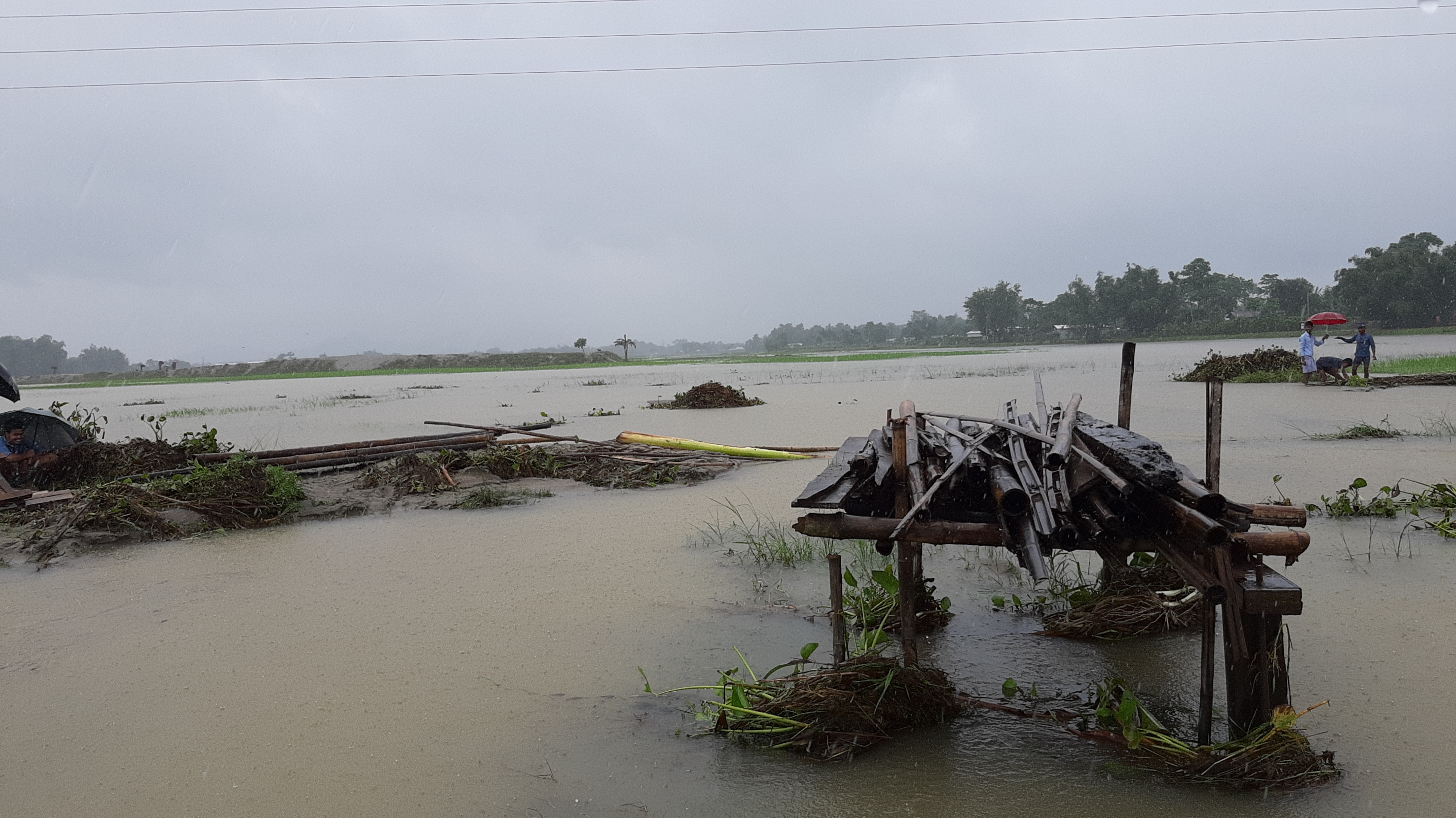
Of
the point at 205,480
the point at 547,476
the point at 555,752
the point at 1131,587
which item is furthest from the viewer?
the point at 547,476

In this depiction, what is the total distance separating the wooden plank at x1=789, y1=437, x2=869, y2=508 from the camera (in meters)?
3.35

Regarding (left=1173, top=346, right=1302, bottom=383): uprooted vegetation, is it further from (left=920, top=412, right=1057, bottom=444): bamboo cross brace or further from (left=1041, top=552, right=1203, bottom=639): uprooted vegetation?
(left=920, top=412, right=1057, bottom=444): bamboo cross brace

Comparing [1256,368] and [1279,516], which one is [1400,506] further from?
[1256,368]

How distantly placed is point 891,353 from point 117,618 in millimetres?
61712

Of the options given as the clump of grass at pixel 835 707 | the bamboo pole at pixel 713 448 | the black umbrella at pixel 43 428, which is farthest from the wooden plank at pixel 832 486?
the black umbrella at pixel 43 428

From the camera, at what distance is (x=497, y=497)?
8.58 meters

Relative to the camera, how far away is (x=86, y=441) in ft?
31.6

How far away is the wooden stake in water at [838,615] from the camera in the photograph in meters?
3.40

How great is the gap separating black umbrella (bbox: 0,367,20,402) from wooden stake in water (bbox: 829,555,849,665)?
9687mm

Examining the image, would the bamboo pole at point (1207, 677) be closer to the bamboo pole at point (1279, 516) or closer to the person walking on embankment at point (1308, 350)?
the bamboo pole at point (1279, 516)

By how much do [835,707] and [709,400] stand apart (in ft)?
49.5

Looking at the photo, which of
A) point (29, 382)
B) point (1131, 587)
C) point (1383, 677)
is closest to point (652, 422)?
point (1131, 587)

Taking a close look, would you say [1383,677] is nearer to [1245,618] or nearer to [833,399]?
[1245,618]

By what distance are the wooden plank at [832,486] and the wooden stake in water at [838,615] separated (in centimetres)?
22
